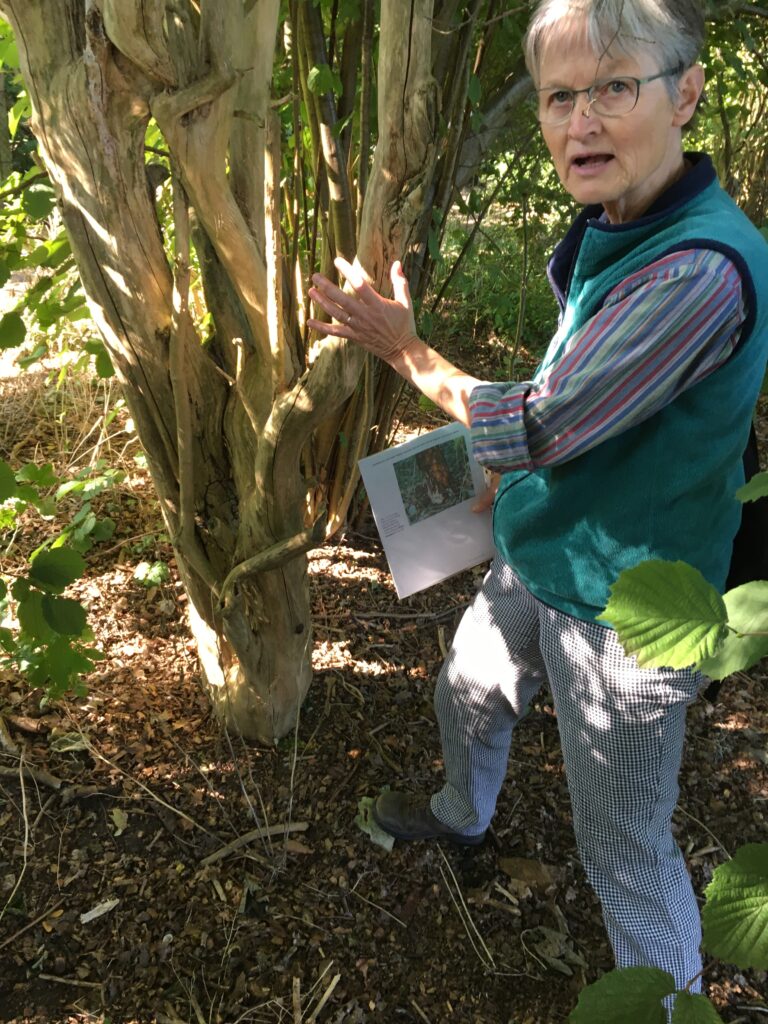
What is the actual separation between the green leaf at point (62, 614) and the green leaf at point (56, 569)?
0.09 feet

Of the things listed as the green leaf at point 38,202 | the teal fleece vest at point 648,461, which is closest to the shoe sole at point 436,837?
the teal fleece vest at point 648,461

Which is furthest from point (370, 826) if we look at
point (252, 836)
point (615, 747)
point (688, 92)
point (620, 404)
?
point (688, 92)

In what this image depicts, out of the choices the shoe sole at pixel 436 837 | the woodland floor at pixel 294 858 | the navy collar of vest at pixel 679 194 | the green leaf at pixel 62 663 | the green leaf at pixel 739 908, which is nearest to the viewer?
the green leaf at pixel 739 908

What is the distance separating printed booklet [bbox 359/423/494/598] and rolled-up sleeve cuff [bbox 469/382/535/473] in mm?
477

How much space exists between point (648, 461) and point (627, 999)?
71 centimetres

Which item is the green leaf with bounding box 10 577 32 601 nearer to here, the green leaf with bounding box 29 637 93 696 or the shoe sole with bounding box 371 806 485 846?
the green leaf with bounding box 29 637 93 696

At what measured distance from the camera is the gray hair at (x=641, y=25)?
102cm

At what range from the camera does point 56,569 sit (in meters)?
1.46

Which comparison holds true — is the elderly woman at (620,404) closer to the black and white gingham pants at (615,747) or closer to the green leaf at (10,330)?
the black and white gingham pants at (615,747)

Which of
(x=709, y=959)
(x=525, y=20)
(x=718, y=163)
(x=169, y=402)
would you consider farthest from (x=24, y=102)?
(x=718, y=163)

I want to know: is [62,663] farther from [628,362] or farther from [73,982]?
[628,362]

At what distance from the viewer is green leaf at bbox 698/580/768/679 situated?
0.74 m

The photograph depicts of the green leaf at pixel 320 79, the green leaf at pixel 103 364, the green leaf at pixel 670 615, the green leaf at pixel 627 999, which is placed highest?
the green leaf at pixel 320 79

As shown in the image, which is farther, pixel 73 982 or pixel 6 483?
pixel 73 982
